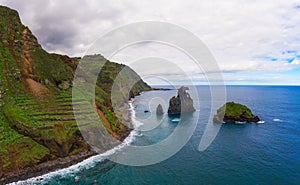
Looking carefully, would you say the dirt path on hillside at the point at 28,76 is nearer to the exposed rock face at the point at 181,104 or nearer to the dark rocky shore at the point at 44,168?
the dark rocky shore at the point at 44,168

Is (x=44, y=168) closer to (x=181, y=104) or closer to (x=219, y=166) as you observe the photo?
(x=219, y=166)

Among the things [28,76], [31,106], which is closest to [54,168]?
[31,106]

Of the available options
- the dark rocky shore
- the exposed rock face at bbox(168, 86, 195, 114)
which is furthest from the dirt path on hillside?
the exposed rock face at bbox(168, 86, 195, 114)

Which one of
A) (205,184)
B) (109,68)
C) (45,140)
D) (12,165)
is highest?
(109,68)

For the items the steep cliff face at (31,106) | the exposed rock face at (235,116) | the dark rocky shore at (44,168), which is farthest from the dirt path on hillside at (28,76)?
the exposed rock face at (235,116)

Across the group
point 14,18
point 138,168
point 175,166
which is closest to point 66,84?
point 14,18

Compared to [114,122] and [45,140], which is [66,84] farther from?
[45,140]
